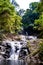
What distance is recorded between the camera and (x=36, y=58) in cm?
2692

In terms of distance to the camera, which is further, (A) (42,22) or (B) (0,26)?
(B) (0,26)

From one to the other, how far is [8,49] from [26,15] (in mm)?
28359

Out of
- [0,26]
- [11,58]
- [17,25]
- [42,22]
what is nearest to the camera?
[42,22]

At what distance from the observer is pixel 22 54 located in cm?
3181

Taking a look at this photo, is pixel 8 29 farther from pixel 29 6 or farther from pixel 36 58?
pixel 29 6

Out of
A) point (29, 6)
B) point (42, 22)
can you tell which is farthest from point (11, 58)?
point (29, 6)

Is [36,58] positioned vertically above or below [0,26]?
below

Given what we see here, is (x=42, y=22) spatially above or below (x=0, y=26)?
above

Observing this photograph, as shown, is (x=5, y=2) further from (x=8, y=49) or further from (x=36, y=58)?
(x=36, y=58)

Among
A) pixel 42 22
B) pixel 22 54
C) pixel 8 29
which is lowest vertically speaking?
pixel 22 54

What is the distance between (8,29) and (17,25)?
6.67m

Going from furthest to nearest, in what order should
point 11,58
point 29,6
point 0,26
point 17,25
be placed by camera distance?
point 29,6
point 17,25
point 11,58
point 0,26

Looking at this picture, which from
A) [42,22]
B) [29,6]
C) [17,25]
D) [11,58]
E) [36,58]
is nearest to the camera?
[42,22]

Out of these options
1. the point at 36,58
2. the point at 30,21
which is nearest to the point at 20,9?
the point at 30,21
